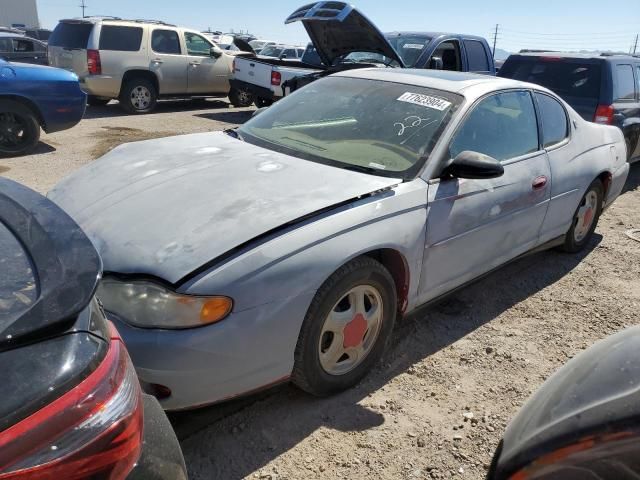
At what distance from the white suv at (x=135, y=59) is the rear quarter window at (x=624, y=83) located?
7938 mm

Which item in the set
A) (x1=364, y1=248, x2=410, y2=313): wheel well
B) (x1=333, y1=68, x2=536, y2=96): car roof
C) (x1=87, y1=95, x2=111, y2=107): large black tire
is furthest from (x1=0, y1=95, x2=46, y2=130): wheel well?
(x1=364, y1=248, x2=410, y2=313): wheel well

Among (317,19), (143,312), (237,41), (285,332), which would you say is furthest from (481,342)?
(237,41)

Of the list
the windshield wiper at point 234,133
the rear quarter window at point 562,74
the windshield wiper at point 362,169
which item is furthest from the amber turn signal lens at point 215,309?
the rear quarter window at point 562,74

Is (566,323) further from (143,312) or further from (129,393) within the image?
(129,393)

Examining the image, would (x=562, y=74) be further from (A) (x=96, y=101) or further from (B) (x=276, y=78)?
(A) (x=96, y=101)

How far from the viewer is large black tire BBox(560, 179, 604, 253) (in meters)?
4.61

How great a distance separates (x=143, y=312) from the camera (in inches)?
85.9

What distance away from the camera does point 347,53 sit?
24.9 ft

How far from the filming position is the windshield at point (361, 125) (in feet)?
10.1

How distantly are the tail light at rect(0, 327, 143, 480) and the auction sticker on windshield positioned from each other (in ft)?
8.41

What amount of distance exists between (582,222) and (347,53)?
4162mm

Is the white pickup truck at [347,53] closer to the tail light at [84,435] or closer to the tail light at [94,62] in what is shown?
the tail light at [94,62]

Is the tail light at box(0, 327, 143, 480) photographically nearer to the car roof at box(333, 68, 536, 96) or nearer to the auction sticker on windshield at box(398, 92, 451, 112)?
the auction sticker on windshield at box(398, 92, 451, 112)

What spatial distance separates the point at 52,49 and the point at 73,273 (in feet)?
36.9
